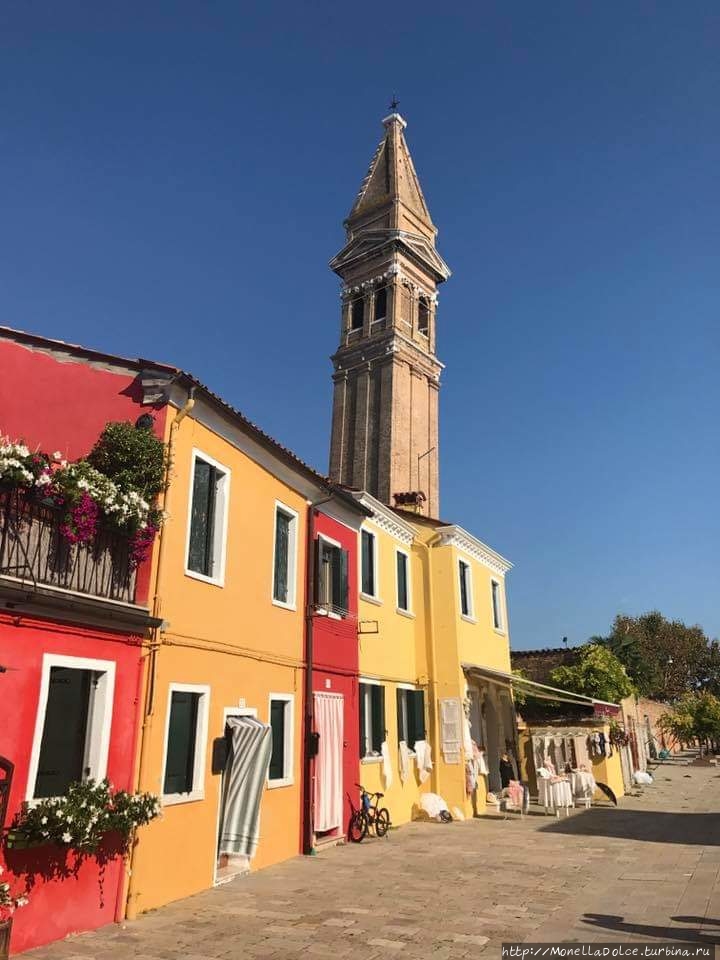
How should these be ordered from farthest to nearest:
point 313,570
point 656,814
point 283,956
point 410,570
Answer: point 410,570 < point 656,814 < point 313,570 < point 283,956

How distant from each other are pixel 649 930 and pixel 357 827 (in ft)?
22.9

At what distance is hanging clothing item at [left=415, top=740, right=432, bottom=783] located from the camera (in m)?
16.2

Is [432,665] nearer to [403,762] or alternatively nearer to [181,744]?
[403,762]

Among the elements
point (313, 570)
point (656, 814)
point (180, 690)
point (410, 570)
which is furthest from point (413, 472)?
point (180, 690)

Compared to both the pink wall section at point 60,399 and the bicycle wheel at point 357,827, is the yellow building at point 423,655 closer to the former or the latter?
the bicycle wheel at point 357,827

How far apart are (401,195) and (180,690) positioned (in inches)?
1784

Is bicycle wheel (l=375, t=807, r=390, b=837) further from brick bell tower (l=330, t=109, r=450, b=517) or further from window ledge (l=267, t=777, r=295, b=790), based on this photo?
brick bell tower (l=330, t=109, r=450, b=517)

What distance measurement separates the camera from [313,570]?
508 inches

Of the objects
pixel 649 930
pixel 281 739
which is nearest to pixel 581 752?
pixel 281 739

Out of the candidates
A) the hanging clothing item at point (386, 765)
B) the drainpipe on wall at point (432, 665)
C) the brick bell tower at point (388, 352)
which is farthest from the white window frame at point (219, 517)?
the brick bell tower at point (388, 352)

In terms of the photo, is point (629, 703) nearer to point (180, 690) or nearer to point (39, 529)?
point (180, 690)

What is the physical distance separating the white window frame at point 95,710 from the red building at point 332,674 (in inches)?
195

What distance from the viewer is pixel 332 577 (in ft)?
45.1

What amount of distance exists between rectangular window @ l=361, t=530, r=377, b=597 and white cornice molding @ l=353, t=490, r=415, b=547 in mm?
437
